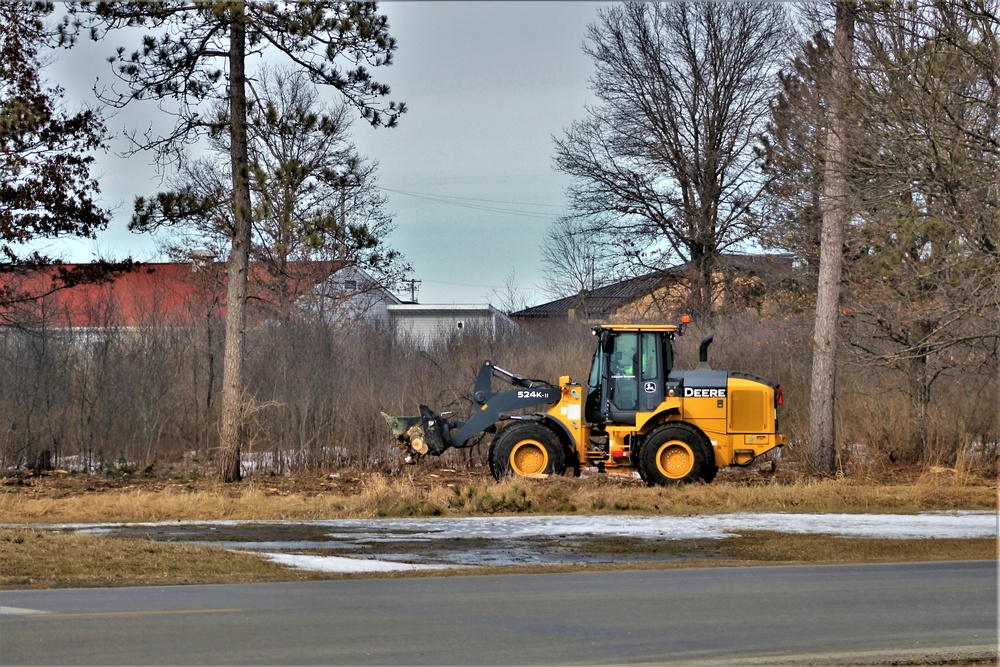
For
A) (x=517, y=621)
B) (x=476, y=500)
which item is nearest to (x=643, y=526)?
(x=476, y=500)

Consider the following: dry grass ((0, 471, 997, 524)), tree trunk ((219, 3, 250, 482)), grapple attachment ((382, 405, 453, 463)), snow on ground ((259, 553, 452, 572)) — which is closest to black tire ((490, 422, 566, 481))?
dry grass ((0, 471, 997, 524))

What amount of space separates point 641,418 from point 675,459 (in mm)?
1042

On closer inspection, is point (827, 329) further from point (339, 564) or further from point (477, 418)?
point (339, 564)

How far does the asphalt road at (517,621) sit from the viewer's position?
7.85m

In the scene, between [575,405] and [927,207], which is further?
[575,405]

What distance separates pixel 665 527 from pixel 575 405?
5.78 metres

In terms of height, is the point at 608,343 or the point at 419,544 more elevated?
the point at 608,343

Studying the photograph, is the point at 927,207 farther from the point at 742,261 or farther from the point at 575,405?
the point at 742,261

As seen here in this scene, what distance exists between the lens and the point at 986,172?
1709cm

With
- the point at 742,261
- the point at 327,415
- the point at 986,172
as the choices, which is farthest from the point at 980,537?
the point at 742,261

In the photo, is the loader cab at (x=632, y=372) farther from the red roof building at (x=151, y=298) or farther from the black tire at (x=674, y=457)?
the red roof building at (x=151, y=298)

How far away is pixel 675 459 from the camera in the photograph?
21438 mm

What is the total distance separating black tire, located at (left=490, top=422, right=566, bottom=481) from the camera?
70.7 feet

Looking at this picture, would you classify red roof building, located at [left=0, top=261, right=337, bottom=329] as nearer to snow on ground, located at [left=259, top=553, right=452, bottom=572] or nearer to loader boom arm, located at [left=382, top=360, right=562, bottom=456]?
loader boom arm, located at [left=382, top=360, right=562, bottom=456]
